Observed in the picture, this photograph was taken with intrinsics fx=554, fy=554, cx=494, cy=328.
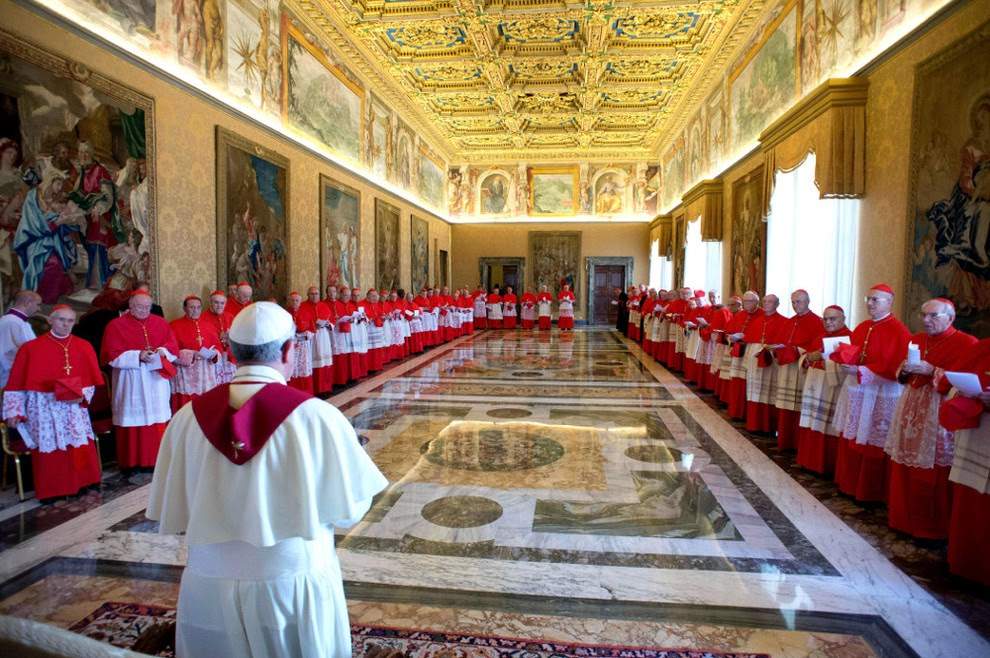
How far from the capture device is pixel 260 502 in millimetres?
1800

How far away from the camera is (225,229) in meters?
8.35

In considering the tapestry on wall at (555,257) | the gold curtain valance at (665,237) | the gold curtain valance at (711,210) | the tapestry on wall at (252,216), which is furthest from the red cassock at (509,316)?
the tapestry on wall at (252,216)

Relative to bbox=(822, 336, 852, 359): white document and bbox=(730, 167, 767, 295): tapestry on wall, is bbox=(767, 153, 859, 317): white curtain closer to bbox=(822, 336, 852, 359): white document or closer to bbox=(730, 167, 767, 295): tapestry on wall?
bbox=(730, 167, 767, 295): tapestry on wall

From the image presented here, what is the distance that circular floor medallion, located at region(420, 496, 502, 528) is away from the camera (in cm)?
445

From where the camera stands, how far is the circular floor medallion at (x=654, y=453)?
6.01 m

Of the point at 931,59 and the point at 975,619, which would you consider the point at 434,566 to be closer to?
the point at 975,619

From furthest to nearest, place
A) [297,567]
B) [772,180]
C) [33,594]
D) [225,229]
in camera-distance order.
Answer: [772,180] < [225,229] < [33,594] < [297,567]

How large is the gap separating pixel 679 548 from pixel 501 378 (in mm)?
7186

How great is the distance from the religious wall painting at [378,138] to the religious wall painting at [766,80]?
8.92 meters

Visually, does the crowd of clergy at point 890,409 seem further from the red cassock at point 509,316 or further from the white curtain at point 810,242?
the red cassock at point 509,316

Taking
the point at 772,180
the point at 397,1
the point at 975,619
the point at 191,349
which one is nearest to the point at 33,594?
the point at 191,349

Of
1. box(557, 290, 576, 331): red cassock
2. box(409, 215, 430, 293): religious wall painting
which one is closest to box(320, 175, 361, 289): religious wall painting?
box(409, 215, 430, 293): religious wall painting

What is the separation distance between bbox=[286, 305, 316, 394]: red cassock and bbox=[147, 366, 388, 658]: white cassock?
24.1 feet

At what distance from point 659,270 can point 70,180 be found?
62.5 ft
